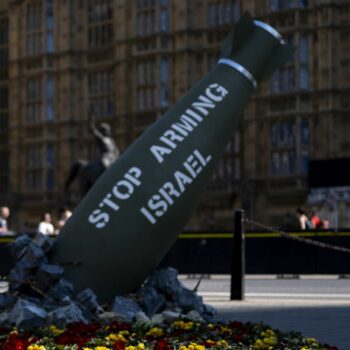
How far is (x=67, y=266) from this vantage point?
352 inches

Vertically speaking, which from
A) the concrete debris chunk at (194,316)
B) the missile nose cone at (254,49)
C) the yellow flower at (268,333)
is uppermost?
the missile nose cone at (254,49)

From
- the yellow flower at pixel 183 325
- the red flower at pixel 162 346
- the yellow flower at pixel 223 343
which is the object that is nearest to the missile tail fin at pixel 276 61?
the yellow flower at pixel 183 325

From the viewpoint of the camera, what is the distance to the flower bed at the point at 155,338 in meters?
6.74

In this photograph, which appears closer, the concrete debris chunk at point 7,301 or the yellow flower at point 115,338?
the yellow flower at point 115,338

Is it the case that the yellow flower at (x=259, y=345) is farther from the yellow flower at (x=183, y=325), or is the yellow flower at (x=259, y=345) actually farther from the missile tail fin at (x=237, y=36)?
the missile tail fin at (x=237, y=36)

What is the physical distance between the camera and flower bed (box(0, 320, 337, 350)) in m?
6.74

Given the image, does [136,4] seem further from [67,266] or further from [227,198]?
[67,266]

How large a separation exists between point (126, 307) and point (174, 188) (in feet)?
3.91

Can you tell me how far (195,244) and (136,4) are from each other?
24.2 meters

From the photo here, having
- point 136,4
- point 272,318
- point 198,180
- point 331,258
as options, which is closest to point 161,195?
point 198,180

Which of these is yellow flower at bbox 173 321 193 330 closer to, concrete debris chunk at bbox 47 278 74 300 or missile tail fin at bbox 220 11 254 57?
concrete debris chunk at bbox 47 278 74 300

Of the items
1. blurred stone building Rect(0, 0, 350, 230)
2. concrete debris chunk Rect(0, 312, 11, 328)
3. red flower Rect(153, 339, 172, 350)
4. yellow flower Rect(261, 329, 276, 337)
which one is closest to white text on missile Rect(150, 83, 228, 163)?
concrete debris chunk Rect(0, 312, 11, 328)

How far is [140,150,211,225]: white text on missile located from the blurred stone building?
30.1 metres

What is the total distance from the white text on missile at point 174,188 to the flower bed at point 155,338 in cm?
119
